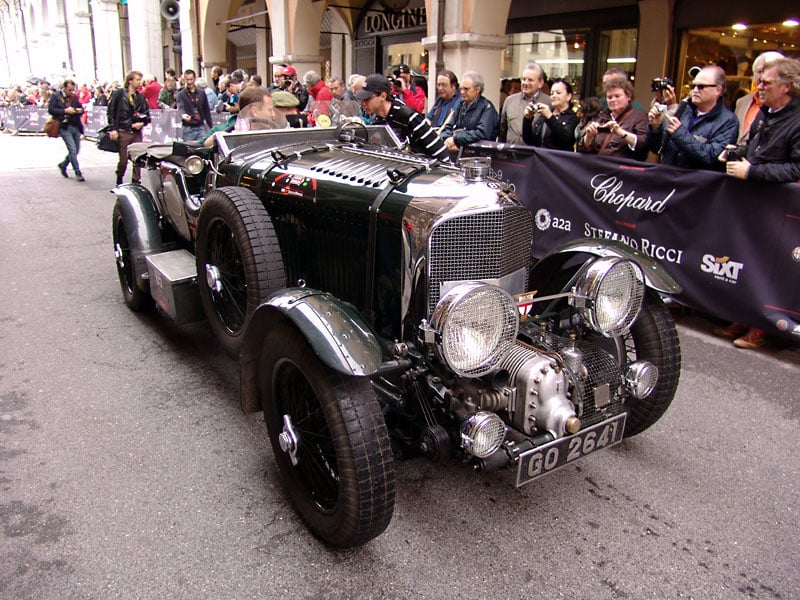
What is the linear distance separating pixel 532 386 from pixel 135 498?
1.75 meters

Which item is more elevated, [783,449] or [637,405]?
[637,405]

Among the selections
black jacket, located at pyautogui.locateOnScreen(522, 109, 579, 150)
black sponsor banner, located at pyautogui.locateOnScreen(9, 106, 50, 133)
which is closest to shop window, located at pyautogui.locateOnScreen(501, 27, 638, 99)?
black jacket, located at pyautogui.locateOnScreen(522, 109, 579, 150)

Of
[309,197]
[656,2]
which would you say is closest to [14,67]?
[656,2]

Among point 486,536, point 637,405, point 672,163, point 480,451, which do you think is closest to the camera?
point 480,451

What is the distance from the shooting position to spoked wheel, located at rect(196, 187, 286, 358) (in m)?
3.07

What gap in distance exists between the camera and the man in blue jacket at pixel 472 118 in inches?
254

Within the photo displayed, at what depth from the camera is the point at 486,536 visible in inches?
100

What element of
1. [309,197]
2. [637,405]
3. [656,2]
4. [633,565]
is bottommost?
[633,565]

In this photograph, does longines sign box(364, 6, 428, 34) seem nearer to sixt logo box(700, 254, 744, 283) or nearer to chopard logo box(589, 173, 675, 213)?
chopard logo box(589, 173, 675, 213)

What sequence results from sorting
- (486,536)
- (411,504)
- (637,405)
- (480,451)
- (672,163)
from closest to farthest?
(480,451) → (486,536) → (411,504) → (637,405) → (672,163)

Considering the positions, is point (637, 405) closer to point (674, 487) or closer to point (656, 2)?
point (674, 487)

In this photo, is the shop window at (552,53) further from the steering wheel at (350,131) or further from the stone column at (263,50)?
the stone column at (263,50)

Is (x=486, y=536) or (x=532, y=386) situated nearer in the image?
(x=532, y=386)

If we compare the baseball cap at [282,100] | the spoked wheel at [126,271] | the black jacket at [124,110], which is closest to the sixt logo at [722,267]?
the baseball cap at [282,100]
